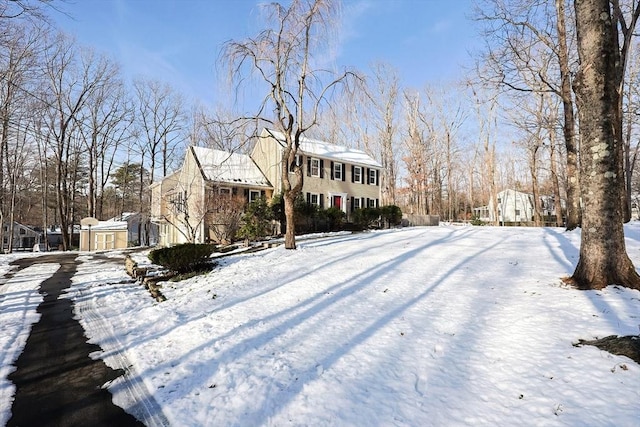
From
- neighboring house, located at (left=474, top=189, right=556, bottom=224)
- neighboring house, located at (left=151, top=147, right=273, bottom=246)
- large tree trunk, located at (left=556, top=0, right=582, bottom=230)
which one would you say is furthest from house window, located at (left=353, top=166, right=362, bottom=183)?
neighboring house, located at (left=474, top=189, right=556, bottom=224)

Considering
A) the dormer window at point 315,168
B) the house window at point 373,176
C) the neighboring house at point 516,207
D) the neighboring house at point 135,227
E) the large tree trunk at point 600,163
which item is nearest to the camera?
the large tree trunk at point 600,163

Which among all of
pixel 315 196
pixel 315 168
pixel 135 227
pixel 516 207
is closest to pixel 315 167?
pixel 315 168

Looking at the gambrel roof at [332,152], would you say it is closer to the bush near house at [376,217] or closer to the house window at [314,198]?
the house window at [314,198]

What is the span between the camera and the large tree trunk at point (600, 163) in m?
4.81

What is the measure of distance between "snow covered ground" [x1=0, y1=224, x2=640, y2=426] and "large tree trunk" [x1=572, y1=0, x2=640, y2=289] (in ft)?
1.33

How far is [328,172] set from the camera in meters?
22.9

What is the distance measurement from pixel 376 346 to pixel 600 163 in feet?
13.9

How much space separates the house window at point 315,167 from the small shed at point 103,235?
1694cm

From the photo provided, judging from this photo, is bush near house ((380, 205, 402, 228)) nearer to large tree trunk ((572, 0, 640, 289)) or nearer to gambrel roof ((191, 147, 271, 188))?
gambrel roof ((191, 147, 271, 188))

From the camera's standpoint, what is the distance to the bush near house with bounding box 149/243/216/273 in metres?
9.69

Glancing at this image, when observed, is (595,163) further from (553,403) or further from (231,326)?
(231,326)

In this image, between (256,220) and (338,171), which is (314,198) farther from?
(256,220)

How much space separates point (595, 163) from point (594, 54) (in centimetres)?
165

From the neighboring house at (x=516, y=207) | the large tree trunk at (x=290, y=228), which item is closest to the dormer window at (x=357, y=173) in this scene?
the large tree trunk at (x=290, y=228)
